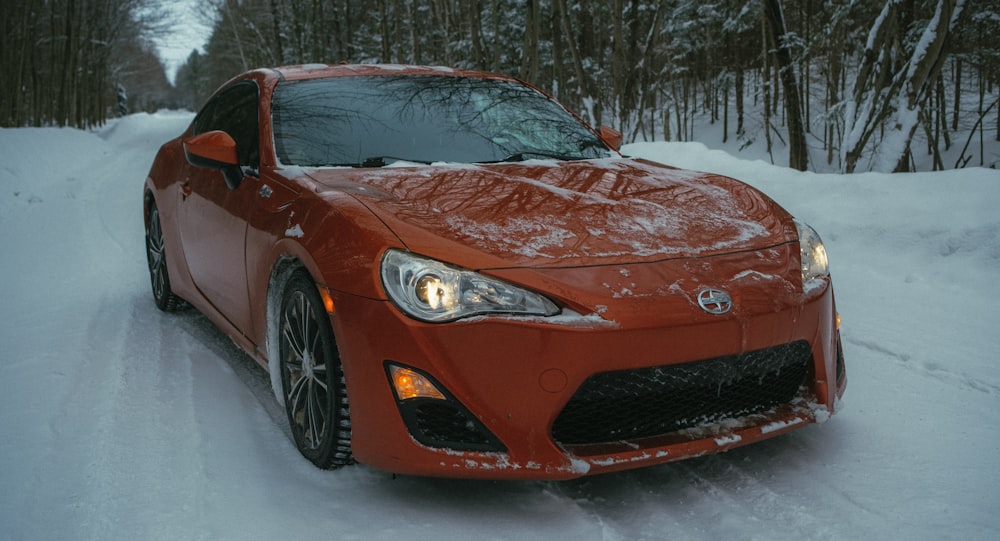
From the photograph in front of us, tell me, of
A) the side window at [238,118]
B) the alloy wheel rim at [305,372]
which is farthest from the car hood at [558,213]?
the side window at [238,118]

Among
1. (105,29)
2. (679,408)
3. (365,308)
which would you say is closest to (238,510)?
(365,308)

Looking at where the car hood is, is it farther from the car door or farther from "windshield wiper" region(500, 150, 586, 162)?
the car door

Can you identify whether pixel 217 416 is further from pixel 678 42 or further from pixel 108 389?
pixel 678 42

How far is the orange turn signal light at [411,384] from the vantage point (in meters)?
2.21

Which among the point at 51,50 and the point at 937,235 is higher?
the point at 51,50

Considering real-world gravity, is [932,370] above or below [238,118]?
below

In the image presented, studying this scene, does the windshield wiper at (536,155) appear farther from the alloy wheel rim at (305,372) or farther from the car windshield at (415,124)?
the alloy wheel rim at (305,372)

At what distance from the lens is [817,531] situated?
2.16 m

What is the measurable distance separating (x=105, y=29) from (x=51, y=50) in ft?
38.0

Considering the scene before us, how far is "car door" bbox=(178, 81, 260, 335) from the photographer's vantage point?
3291 millimetres

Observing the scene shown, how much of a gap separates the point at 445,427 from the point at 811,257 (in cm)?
139

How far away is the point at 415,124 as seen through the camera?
3.49 m

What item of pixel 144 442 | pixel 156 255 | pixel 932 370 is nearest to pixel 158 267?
pixel 156 255

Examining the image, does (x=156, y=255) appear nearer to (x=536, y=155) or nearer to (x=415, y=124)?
(x=415, y=124)
